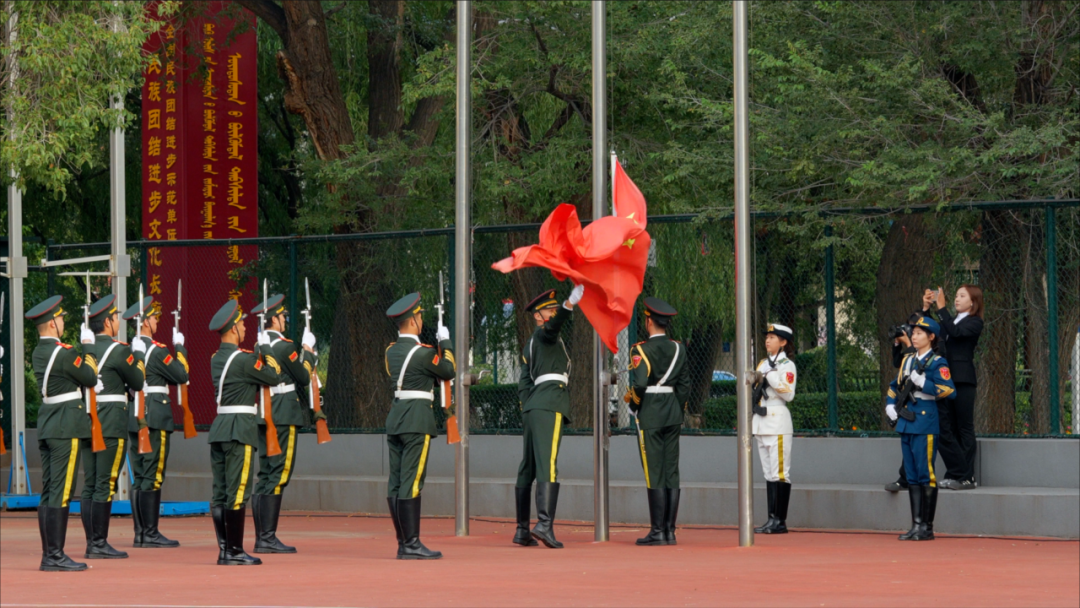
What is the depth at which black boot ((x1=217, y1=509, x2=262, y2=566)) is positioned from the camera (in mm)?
11164

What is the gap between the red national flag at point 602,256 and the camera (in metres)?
11.4

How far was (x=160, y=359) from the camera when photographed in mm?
13273

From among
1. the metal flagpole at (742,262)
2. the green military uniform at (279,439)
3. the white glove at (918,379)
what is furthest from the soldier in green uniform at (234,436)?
the white glove at (918,379)

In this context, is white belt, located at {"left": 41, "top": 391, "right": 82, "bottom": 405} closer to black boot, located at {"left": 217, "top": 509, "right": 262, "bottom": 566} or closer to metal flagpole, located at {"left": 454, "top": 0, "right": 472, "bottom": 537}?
black boot, located at {"left": 217, "top": 509, "right": 262, "bottom": 566}

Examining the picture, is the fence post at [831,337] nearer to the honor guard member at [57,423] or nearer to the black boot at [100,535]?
the black boot at [100,535]

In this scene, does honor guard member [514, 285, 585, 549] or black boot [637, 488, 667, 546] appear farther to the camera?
black boot [637, 488, 667, 546]

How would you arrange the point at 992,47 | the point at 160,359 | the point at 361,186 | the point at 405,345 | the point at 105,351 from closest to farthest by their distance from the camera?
the point at 405,345 → the point at 105,351 → the point at 160,359 → the point at 992,47 → the point at 361,186

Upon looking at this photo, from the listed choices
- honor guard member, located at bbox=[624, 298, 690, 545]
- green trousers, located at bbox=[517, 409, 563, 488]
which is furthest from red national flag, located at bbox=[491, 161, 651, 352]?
green trousers, located at bbox=[517, 409, 563, 488]

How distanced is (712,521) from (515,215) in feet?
18.4

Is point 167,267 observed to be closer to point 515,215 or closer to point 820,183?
point 515,215

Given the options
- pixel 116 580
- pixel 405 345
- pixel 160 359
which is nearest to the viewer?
pixel 116 580

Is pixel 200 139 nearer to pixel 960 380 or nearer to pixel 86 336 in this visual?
pixel 86 336

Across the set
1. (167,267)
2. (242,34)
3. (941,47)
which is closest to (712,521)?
(941,47)

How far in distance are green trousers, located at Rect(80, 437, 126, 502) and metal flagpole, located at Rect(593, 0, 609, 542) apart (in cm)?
405
